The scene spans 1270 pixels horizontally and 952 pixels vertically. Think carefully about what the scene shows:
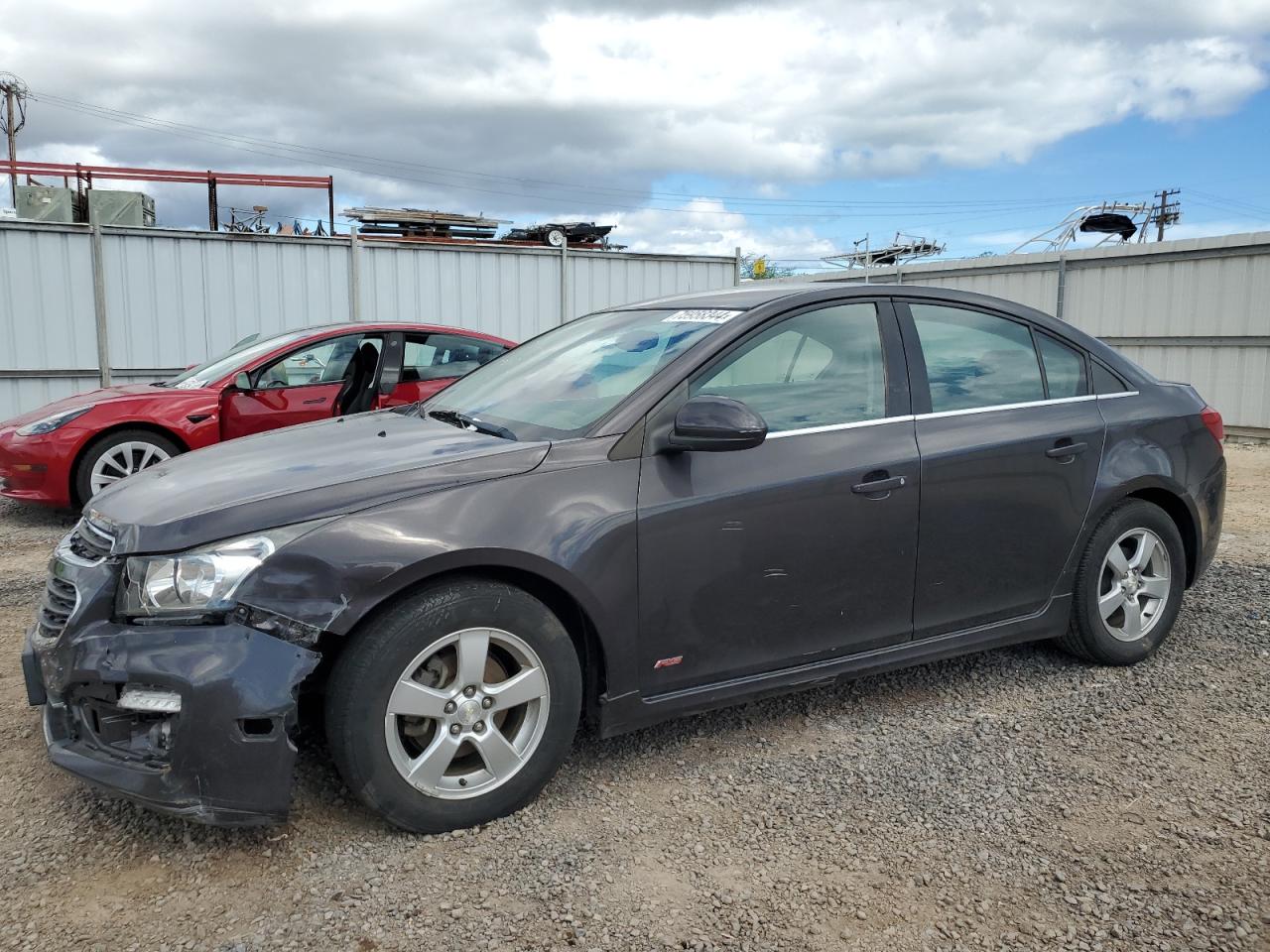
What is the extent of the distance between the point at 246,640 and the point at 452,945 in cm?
88

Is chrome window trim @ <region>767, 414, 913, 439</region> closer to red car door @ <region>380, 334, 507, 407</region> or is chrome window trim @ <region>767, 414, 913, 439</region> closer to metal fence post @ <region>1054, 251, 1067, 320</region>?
red car door @ <region>380, 334, 507, 407</region>

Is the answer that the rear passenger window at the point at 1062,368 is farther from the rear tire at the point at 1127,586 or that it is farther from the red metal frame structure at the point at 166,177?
the red metal frame structure at the point at 166,177

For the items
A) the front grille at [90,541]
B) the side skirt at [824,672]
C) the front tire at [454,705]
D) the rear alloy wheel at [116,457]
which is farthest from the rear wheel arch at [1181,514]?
the rear alloy wheel at [116,457]

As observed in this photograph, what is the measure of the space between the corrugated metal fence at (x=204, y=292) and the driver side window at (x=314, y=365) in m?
3.87

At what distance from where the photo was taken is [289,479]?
2.82 metres

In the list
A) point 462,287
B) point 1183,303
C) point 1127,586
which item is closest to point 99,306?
point 462,287

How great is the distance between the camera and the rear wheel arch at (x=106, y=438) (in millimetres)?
6902

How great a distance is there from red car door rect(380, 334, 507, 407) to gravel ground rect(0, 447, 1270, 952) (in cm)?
404

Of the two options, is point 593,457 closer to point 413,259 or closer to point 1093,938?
point 1093,938

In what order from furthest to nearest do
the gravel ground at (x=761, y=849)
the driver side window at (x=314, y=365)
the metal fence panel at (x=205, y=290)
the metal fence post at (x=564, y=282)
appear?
the metal fence post at (x=564, y=282) < the metal fence panel at (x=205, y=290) < the driver side window at (x=314, y=365) < the gravel ground at (x=761, y=849)

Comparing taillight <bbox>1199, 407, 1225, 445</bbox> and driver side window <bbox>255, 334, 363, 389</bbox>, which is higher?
driver side window <bbox>255, 334, 363, 389</bbox>

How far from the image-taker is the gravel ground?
2398 mm

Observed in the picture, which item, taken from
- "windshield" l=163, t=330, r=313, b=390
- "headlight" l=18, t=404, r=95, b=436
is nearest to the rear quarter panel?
"windshield" l=163, t=330, r=313, b=390

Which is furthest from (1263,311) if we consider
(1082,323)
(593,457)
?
(593,457)
